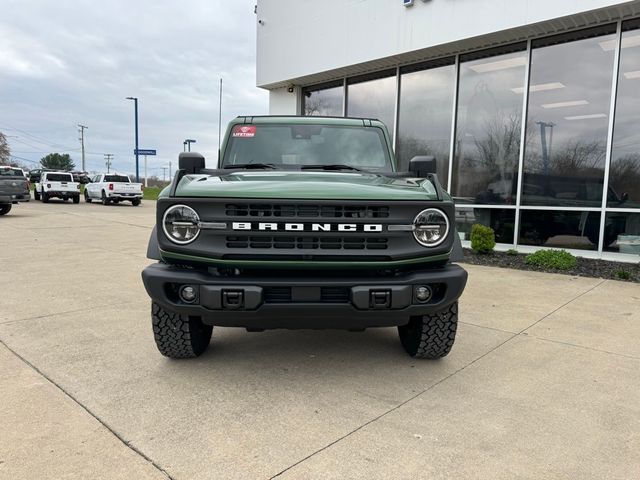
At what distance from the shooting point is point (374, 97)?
38.2ft

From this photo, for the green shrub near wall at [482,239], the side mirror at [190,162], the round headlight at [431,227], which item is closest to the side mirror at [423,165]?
the round headlight at [431,227]

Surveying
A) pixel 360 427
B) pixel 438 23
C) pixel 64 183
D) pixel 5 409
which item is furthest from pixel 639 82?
pixel 64 183

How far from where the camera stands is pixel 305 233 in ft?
9.05

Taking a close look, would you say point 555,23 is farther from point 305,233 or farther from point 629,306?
point 305,233

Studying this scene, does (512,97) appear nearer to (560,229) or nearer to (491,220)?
(491,220)

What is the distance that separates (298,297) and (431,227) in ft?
3.01

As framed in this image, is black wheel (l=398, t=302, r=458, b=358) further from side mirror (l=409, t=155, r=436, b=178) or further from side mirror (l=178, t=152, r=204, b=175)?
side mirror (l=178, t=152, r=204, b=175)

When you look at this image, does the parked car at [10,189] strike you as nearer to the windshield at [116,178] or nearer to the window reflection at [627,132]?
the windshield at [116,178]

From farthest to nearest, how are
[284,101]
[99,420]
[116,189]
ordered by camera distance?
[116,189]
[284,101]
[99,420]

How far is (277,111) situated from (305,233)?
1154 cm

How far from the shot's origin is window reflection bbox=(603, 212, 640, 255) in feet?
25.7

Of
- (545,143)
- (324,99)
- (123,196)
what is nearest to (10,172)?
(123,196)

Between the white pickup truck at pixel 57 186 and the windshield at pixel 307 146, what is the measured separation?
2443cm

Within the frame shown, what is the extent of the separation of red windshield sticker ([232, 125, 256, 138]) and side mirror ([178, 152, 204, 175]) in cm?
63
